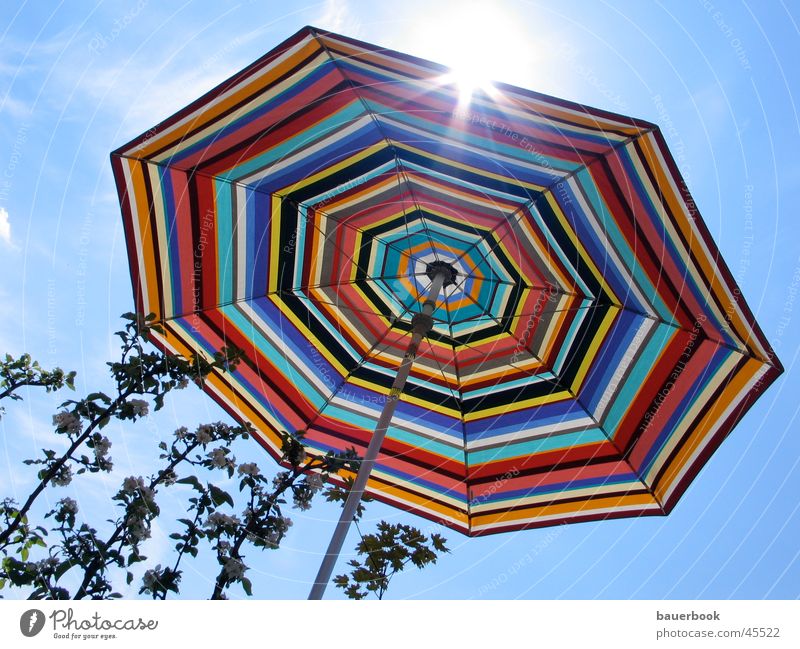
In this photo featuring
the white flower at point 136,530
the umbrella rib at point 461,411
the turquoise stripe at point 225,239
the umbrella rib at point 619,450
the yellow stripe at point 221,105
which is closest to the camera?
the white flower at point 136,530

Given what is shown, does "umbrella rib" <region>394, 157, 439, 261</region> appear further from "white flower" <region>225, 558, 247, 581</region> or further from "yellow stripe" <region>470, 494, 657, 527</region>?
"white flower" <region>225, 558, 247, 581</region>

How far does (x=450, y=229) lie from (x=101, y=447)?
3.79 meters

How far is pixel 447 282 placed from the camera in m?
5.78

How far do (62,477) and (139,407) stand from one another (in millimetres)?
524

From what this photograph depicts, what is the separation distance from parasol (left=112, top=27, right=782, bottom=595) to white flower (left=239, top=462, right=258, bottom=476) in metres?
1.12

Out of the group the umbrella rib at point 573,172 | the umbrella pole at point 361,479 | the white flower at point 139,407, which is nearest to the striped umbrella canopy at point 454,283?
the umbrella rib at point 573,172

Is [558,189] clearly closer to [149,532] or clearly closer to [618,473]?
[618,473]

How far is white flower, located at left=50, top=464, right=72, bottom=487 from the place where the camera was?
3.07 meters

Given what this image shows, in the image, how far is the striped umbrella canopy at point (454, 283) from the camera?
13.3ft

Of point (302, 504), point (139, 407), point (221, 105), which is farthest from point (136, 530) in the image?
point (221, 105)

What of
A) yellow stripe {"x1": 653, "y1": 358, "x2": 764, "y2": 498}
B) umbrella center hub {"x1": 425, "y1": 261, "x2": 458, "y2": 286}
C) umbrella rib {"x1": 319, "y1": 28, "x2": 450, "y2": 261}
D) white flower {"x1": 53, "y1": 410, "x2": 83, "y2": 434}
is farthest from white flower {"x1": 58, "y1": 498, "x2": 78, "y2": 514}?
yellow stripe {"x1": 653, "y1": 358, "x2": 764, "y2": 498}

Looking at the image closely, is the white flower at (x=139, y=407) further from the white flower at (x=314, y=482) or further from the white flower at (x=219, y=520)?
the white flower at (x=314, y=482)

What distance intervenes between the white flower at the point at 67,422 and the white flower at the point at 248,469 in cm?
92
